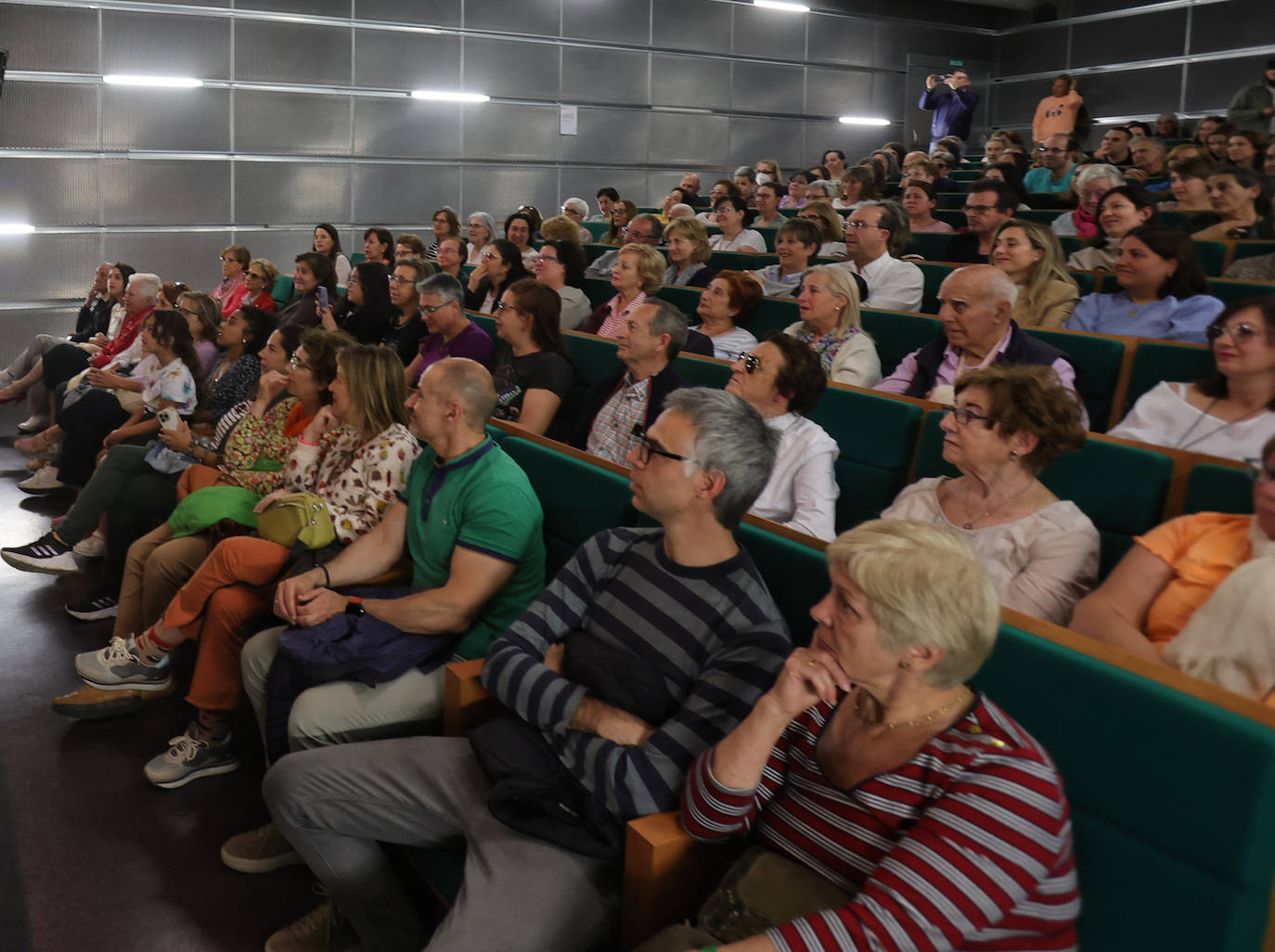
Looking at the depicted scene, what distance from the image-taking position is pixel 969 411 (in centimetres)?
210

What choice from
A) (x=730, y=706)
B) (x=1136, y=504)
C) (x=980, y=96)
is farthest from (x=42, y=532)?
(x=980, y=96)

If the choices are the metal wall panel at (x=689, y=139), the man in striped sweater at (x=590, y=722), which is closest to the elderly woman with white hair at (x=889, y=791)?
the man in striped sweater at (x=590, y=722)

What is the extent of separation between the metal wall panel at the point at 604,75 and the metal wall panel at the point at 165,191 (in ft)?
10.5

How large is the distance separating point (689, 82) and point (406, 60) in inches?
114

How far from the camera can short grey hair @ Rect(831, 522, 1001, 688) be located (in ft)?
4.11

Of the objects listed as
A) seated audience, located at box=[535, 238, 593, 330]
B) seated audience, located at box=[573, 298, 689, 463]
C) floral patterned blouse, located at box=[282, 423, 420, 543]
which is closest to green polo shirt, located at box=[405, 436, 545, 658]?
floral patterned blouse, located at box=[282, 423, 420, 543]

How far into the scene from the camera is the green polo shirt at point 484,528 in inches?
88.7

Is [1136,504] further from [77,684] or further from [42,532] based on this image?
[42,532]

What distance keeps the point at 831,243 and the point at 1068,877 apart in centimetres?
507

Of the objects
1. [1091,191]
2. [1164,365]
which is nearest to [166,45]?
[1091,191]

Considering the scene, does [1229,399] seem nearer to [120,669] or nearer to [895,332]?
[895,332]

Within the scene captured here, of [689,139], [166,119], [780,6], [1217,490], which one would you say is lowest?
[1217,490]

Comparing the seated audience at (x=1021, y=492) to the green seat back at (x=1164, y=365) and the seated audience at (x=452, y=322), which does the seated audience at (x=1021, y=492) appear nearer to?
the green seat back at (x=1164, y=365)

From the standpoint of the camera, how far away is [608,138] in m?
10.3
